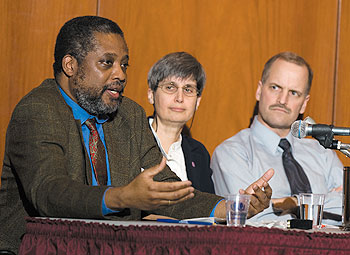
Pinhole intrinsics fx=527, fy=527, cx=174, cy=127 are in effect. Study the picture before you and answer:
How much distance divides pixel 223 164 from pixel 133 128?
0.90 metres

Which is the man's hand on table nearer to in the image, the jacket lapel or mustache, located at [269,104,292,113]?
the jacket lapel

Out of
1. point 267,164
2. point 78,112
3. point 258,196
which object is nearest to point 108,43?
point 78,112

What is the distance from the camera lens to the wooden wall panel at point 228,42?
345 centimetres

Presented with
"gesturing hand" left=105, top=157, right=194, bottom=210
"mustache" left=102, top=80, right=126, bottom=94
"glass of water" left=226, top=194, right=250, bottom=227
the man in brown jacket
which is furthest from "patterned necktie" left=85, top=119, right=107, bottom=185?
"glass of water" left=226, top=194, right=250, bottom=227

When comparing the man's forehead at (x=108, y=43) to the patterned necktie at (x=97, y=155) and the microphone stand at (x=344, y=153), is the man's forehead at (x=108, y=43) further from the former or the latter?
the microphone stand at (x=344, y=153)

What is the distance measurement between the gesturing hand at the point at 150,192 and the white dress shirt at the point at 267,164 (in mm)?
1383

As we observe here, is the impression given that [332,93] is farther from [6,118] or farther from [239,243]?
[239,243]

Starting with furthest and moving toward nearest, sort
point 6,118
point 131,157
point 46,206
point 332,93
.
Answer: point 332,93 → point 6,118 → point 131,157 → point 46,206

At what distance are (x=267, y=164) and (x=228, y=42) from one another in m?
1.03

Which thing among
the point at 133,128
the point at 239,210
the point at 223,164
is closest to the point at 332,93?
the point at 223,164

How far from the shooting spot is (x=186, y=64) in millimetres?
3059

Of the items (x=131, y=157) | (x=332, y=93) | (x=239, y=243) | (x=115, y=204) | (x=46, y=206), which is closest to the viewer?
(x=239, y=243)

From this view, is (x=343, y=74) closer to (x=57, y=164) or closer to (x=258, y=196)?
(x=258, y=196)

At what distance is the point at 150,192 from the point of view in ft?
4.79
